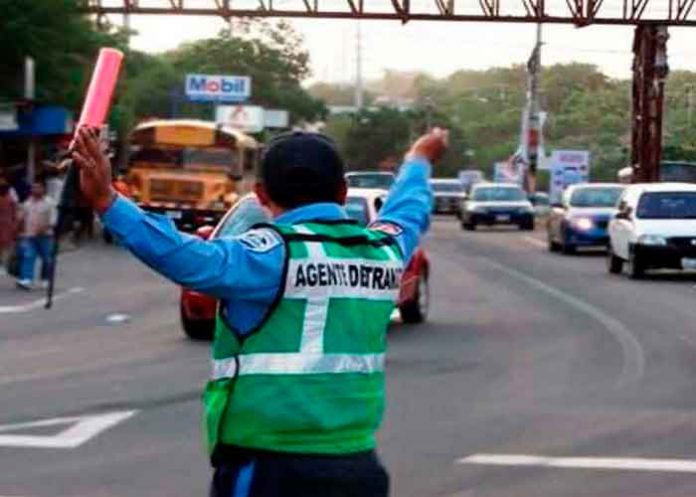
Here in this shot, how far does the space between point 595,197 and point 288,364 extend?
39.0 meters

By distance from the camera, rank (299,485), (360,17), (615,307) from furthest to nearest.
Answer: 1. (360,17)
2. (615,307)
3. (299,485)

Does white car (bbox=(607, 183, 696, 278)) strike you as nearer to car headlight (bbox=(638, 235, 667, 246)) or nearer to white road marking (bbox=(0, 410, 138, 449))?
car headlight (bbox=(638, 235, 667, 246))

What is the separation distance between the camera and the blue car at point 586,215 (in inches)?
1708

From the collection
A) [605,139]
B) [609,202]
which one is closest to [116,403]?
[609,202]

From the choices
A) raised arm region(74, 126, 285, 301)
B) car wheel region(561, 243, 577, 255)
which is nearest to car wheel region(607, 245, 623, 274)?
car wheel region(561, 243, 577, 255)

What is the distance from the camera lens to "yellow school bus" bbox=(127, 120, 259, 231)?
4494 centimetres

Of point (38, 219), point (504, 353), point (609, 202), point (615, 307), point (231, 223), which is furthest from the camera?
point (609, 202)

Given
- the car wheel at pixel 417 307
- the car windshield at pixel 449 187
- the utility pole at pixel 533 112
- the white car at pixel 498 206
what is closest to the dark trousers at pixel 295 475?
the car wheel at pixel 417 307

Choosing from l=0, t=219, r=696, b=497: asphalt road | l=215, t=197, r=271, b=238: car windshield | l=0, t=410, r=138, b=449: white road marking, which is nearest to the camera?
l=0, t=219, r=696, b=497: asphalt road

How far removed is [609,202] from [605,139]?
2447 cm

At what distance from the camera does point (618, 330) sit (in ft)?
76.9

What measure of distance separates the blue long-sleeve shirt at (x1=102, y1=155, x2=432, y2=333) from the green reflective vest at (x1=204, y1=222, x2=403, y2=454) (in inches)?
1.6

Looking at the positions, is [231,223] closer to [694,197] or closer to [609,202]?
[694,197]

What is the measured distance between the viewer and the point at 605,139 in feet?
223
